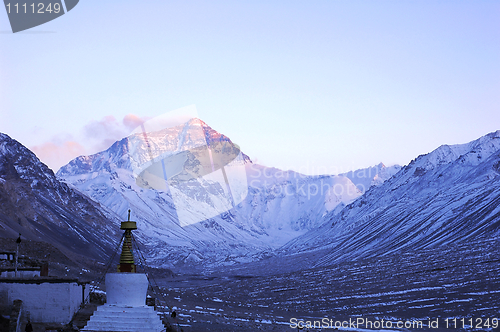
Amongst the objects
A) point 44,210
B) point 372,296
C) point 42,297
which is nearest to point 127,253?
point 42,297

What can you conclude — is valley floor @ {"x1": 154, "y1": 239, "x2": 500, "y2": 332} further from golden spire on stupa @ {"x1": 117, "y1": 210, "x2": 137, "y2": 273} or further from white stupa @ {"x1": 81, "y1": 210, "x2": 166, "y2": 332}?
golden spire on stupa @ {"x1": 117, "y1": 210, "x2": 137, "y2": 273}

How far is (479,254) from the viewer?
103938mm

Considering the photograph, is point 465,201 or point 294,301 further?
point 465,201

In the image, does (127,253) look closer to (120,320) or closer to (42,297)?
(120,320)

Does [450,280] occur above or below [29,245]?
below

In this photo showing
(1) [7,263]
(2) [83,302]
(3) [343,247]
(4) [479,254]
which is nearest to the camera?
(2) [83,302]

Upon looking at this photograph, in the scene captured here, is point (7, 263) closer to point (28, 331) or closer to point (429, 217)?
point (28, 331)

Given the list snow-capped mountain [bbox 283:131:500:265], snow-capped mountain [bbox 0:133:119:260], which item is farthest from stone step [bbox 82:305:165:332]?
snow-capped mountain [bbox 283:131:500:265]

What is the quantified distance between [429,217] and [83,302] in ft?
438

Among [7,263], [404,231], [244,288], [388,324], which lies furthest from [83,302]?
[404,231]

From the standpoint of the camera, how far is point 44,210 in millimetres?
160250

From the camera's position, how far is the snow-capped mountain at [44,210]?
5369 inches

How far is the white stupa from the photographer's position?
1074 inches

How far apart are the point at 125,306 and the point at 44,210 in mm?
141443
